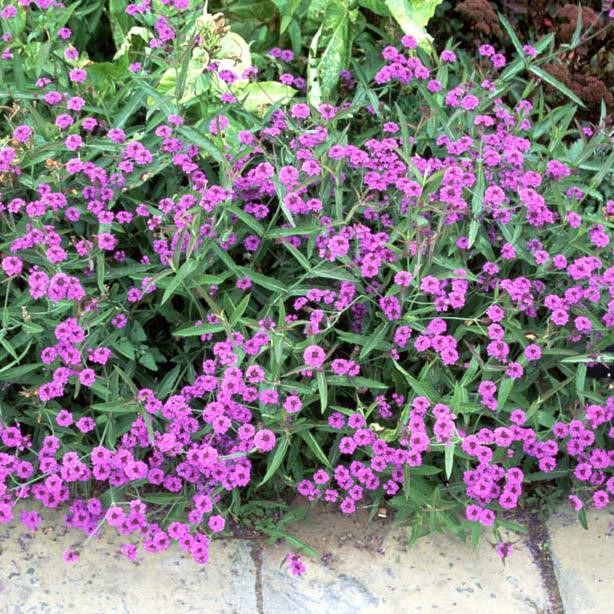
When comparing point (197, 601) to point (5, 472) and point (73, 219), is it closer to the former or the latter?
point (5, 472)

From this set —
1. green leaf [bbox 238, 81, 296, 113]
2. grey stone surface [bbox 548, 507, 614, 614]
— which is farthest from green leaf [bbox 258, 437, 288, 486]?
green leaf [bbox 238, 81, 296, 113]

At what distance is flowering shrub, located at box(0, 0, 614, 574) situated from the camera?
80.9 inches

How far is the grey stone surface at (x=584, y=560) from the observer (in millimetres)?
2109

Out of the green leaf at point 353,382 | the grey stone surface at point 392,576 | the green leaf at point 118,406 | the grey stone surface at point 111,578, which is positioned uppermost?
the green leaf at point 353,382

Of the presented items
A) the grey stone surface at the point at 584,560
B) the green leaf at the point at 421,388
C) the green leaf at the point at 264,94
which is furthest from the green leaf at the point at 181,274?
the grey stone surface at the point at 584,560

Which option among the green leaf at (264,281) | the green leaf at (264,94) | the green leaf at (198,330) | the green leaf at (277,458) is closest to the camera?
the green leaf at (277,458)

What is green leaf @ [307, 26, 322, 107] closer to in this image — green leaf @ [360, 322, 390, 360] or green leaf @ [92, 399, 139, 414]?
green leaf @ [360, 322, 390, 360]

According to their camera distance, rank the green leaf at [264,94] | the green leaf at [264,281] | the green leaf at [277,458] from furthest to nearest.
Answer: the green leaf at [264,94]
the green leaf at [264,281]
the green leaf at [277,458]

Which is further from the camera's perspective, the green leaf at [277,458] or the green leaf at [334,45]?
the green leaf at [334,45]

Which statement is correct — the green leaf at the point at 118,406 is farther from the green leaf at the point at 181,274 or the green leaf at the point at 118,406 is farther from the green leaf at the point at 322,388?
the green leaf at the point at 322,388

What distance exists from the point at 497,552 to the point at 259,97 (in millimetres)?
1466

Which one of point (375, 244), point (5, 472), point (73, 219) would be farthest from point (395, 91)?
point (5, 472)

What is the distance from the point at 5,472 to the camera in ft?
6.75

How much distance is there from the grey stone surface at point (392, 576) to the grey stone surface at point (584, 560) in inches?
2.5
